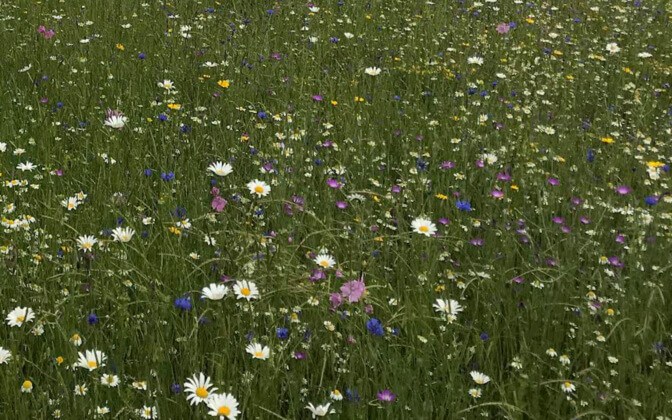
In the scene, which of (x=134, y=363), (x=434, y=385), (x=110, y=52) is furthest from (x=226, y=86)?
(x=434, y=385)

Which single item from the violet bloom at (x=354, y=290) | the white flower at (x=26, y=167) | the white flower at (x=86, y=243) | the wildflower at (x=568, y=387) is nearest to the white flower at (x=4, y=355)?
the white flower at (x=86, y=243)

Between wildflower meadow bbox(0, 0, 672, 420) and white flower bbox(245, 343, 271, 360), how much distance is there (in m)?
0.02

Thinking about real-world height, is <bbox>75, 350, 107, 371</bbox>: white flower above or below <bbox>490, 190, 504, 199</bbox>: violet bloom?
above

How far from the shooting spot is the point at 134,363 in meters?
1.92

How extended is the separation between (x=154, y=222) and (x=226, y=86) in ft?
4.71

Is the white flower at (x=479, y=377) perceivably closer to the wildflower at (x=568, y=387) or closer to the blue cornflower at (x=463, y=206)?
the wildflower at (x=568, y=387)

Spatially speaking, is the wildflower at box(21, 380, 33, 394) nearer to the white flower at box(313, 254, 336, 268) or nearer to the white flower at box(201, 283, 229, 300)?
the white flower at box(201, 283, 229, 300)

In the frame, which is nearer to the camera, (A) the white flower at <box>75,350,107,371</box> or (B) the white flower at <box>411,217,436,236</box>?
(A) the white flower at <box>75,350,107,371</box>

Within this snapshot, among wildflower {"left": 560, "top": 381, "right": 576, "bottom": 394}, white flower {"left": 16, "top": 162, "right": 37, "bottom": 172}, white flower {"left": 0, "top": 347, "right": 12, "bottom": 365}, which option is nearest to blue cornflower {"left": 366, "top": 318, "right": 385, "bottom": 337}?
wildflower {"left": 560, "top": 381, "right": 576, "bottom": 394}

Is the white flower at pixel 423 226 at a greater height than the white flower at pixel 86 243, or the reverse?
the white flower at pixel 86 243

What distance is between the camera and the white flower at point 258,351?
168cm

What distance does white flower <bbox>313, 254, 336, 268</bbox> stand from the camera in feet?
7.15

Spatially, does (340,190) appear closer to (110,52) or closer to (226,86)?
(226,86)

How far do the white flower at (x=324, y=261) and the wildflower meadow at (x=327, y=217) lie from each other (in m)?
0.02
